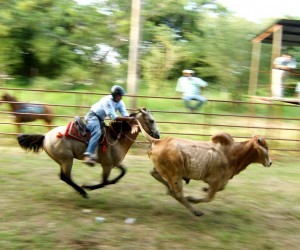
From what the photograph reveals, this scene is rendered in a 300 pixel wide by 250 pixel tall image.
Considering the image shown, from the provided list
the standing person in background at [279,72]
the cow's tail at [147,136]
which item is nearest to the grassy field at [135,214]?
the cow's tail at [147,136]

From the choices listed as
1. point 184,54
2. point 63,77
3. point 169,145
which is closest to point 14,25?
point 63,77

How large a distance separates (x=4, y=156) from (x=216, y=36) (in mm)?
11170

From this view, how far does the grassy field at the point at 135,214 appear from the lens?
494 centimetres

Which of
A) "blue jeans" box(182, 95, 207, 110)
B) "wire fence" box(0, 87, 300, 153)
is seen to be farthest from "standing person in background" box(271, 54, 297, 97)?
"blue jeans" box(182, 95, 207, 110)

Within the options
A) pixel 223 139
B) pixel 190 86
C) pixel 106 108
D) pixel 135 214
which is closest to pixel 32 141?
pixel 106 108

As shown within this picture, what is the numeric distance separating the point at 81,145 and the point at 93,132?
10.8 inches

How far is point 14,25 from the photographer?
17.9m

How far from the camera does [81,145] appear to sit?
20.3 ft

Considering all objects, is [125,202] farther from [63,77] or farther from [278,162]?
[63,77]

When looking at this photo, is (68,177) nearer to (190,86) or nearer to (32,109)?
(32,109)

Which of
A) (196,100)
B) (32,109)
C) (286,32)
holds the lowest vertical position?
(32,109)

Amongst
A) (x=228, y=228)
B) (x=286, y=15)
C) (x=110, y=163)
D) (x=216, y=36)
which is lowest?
(x=228, y=228)

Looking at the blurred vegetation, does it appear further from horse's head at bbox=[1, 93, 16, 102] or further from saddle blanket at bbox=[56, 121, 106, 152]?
saddle blanket at bbox=[56, 121, 106, 152]

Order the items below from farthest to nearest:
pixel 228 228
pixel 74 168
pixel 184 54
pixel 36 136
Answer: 1. pixel 184 54
2. pixel 74 168
3. pixel 36 136
4. pixel 228 228
